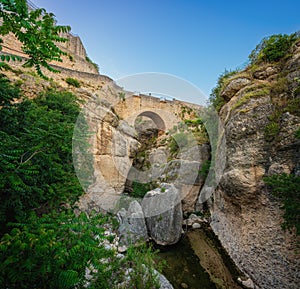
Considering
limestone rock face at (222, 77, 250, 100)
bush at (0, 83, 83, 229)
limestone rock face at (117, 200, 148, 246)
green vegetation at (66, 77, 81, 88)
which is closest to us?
bush at (0, 83, 83, 229)

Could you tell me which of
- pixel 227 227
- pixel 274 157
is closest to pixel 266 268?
pixel 227 227

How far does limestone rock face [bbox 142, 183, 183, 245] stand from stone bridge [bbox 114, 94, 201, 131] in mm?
9292

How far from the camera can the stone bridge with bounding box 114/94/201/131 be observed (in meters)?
15.1

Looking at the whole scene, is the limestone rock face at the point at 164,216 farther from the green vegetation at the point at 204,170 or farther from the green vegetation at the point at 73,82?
the green vegetation at the point at 73,82

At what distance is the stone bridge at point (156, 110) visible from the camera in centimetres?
1505

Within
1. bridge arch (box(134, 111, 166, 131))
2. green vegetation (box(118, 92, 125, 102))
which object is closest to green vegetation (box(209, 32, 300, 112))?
green vegetation (box(118, 92, 125, 102))

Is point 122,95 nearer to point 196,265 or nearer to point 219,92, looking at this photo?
point 219,92

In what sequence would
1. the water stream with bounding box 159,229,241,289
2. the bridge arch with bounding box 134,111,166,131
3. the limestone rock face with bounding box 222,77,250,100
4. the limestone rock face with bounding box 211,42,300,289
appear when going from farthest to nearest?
1. the bridge arch with bounding box 134,111,166,131
2. the limestone rock face with bounding box 222,77,250,100
3. the water stream with bounding box 159,229,241,289
4. the limestone rock face with bounding box 211,42,300,289

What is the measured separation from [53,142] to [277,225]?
5.89 m

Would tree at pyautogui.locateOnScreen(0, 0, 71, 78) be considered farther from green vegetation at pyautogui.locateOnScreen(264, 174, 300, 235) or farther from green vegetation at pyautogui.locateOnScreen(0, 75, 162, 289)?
green vegetation at pyautogui.locateOnScreen(264, 174, 300, 235)

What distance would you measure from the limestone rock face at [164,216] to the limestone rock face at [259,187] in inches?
73.3

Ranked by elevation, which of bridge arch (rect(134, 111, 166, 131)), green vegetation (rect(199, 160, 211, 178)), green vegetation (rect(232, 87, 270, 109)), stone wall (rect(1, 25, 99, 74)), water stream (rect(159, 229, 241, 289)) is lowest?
water stream (rect(159, 229, 241, 289))

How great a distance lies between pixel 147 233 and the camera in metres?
6.37

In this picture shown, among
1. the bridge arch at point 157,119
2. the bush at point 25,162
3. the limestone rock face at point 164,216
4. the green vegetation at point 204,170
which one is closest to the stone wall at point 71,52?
the bridge arch at point 157,119
